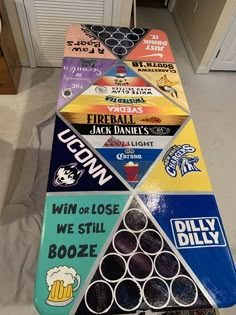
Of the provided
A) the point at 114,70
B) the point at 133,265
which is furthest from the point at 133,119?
the point at 133,265

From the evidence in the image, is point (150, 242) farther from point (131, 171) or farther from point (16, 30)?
point (16, 30)

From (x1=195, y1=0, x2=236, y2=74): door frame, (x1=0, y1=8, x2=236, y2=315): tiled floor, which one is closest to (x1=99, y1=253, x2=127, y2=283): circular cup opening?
(x1=0, y1=8, x2=236, y2=315): tiled floor

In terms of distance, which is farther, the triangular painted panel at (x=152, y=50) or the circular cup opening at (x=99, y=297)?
the triangular painted panel at (x=152, y=50)

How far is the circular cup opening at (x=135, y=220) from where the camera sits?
805 mm

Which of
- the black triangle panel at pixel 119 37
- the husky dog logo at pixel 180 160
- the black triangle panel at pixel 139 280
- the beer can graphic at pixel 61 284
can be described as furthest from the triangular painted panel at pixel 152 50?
the beer can graphic at pixel 61 284

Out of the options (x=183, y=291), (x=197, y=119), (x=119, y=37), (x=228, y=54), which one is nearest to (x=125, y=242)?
(x=183, y=291)

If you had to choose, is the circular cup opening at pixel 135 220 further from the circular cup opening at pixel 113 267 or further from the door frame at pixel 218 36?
the door frame at pixel 218 36

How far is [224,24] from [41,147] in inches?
71.7

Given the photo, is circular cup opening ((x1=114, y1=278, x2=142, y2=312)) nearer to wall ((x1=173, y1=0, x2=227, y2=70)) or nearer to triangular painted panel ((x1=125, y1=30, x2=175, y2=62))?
triangular painted panel ((x1=125, y1=30, x2=175, y2=62))

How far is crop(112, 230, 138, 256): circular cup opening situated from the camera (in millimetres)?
765

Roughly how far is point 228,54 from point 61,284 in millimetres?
2497

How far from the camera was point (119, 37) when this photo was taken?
1.46 m

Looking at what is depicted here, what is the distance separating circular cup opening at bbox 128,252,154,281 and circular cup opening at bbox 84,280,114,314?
3.2 inches

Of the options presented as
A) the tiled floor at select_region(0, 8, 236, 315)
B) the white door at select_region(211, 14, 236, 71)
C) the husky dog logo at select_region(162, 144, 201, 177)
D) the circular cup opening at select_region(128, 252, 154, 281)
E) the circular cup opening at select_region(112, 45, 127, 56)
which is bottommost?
the tiled floor at select_region(0, 8, 236, 315)
